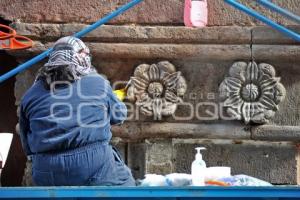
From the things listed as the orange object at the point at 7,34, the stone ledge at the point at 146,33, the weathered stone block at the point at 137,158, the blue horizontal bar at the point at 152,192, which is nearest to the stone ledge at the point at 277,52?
the stone ledge at the point at 146,33

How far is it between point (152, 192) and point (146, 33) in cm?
253

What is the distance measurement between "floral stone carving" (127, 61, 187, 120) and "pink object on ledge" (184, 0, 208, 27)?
1.18ft

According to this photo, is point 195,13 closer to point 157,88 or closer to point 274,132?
point 157,88

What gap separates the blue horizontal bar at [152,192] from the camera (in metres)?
2.81

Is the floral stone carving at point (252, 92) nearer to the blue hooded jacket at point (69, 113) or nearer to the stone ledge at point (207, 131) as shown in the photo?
the stone ledge at point (207, 131)

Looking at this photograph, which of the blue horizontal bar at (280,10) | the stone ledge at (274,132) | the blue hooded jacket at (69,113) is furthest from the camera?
the stone ledge at (274,132)

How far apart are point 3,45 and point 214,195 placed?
8.99 ft

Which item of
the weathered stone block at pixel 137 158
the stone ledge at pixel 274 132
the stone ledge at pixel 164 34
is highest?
the stone ledge at pixel 164 34

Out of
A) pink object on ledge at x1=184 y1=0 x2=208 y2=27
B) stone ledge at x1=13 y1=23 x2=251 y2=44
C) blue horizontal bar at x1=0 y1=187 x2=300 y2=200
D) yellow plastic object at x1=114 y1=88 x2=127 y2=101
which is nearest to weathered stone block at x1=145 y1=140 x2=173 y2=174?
yellow plastic object at x1=114 y1=88 x2=127 y2=101

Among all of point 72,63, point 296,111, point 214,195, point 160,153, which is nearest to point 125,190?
point 214,195

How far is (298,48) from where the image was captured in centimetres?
513

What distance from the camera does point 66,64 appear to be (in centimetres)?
378

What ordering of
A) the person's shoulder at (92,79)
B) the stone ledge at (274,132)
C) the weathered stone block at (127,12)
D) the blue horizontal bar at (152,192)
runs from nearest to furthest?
the blue horizontal bar at (152,192)
the person's shoulder at (92,79)
the stone ledge at (274,132)
the weathered stone block at (127,12)

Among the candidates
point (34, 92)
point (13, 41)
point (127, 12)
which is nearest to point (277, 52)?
point (127, 12)
